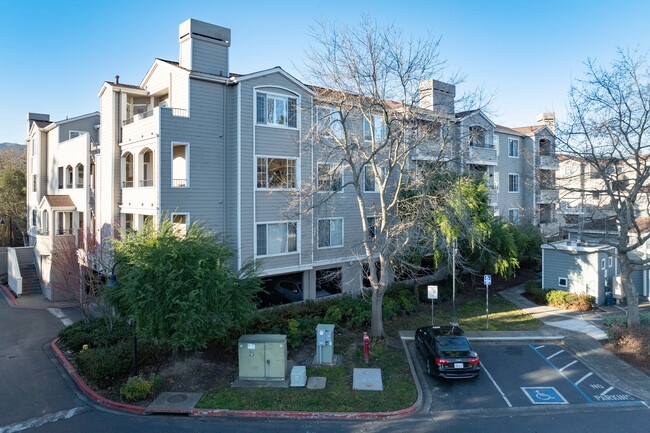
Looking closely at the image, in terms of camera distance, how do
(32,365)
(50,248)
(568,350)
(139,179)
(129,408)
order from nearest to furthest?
(129,408) → (32,365) → (568,350) → (139,179) → (50,248)

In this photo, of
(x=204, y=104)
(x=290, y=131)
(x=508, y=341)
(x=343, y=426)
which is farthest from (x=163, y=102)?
(x=508, y=341)

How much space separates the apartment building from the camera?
2009cm

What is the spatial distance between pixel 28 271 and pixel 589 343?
36220 millimetres

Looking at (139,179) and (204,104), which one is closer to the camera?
(204,104)

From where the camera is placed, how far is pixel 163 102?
23.1 meters

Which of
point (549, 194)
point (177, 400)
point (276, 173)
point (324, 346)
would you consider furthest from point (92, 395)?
point (549, 194)

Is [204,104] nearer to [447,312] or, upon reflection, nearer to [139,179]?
[139,179]

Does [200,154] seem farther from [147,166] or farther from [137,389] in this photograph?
[137,389]

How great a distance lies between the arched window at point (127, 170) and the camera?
23547mm

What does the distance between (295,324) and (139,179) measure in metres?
10.8

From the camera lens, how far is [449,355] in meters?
14.9

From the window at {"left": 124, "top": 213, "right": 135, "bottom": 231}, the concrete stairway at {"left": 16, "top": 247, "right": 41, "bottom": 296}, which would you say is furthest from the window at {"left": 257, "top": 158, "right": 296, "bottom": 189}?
the concrete stairway at {"left": 16, "top": 247, "right": 41, "bottom": 296}

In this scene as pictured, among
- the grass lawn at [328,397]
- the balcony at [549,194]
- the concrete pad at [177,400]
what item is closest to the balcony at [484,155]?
the balcony at [549,194]

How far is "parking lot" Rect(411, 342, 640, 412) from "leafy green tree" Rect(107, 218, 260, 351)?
25.1 feet
